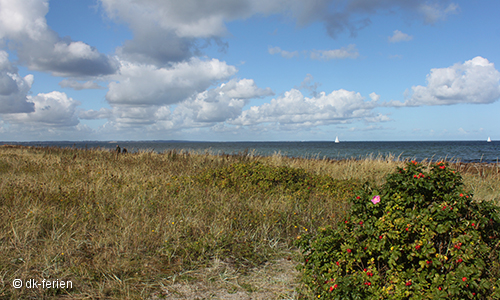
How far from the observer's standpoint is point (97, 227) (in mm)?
4785

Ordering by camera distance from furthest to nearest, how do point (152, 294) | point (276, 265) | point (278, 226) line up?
point (278, 226) < point (276, 265) < point (152, 294)

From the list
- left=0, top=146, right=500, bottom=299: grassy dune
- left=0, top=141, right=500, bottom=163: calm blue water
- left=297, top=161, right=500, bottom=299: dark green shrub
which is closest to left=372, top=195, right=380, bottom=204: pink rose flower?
left=297, top=161, right=500, bottom=299: dark green shrub

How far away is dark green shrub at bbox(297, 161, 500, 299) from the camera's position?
264 centimetres

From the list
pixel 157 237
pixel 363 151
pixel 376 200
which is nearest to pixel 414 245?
pixel 376 200

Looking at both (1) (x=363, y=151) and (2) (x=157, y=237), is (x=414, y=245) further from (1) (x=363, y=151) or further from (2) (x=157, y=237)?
(1) (x=363, y=151)

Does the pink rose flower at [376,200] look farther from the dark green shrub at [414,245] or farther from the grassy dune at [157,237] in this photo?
the grassy dune at [157,237]

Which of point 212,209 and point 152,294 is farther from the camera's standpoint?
point 212,209

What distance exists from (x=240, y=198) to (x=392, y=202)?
4077 millimetres

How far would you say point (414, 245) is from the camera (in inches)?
108

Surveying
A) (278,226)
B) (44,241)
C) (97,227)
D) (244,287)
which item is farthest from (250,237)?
(44,241)

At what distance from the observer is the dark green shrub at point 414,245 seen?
2.64m

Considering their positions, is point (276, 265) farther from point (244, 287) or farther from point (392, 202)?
point (392, 202)

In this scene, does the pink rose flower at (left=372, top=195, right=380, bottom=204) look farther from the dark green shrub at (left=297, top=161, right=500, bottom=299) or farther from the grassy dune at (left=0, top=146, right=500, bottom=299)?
the grassy dune at (left=0, top=146, right=500, bottom=299)

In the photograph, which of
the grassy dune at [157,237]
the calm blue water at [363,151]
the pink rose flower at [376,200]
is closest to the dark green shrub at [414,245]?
the pink rose flower at [376,200]
